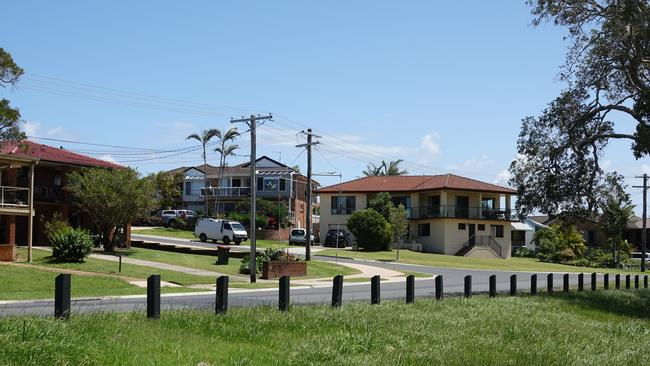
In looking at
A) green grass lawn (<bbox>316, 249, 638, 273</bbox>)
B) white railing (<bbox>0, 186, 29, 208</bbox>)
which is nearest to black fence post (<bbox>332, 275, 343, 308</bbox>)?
white railing (<bbox>0, 186, 29, 208</bbox>)

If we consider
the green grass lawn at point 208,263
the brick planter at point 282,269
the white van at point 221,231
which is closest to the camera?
the brick planter at point 282,269

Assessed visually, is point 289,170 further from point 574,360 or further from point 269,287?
point 574,360

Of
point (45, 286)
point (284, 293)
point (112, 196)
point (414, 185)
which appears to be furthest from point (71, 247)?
point (414, 185)

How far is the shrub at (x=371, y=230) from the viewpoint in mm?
62344

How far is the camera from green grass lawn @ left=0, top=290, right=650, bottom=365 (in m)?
8.11

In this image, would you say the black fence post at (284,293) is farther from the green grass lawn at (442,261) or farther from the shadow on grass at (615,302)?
the green grass lawn at (442,261)

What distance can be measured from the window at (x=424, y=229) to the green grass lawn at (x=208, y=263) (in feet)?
98.4

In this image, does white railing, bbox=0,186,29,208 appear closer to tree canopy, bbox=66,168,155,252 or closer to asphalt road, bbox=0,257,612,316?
tree canopy, bbox=66,168,155,252

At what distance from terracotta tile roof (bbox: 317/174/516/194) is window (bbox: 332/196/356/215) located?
91 cm

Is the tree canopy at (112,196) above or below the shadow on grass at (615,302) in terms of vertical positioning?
above

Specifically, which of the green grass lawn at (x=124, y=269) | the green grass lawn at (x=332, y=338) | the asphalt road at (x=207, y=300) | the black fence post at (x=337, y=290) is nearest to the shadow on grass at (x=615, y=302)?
the asphalt road at (x=207, y=300)

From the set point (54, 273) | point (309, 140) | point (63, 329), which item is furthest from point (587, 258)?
point (63, 329)

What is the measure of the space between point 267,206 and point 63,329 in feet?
228

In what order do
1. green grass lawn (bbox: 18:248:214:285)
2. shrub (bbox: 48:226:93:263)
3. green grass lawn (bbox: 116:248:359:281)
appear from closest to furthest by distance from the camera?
green grass lawn (bbox: 18:248:214:285)
shrub (bbox: 48:226:93:263)
green grass lawn (bbox: 116:248:359:281)
